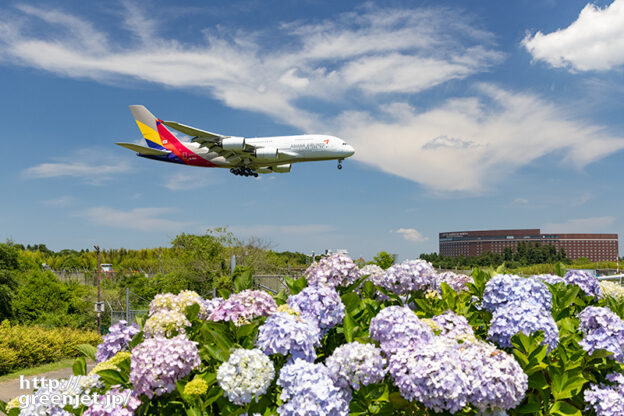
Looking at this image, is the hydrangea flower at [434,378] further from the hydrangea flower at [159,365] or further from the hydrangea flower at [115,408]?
the hydrangea flower at [115,408]

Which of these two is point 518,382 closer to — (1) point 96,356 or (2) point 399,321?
(2) point 399,321

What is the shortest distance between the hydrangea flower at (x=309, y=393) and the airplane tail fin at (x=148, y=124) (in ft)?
122

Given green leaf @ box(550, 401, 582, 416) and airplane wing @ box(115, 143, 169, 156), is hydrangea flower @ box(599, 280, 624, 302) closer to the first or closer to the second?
green leaf @ box(550, 401, 582, 416)

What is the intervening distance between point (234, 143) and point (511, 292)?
2604cm

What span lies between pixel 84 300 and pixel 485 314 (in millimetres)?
A: 33036

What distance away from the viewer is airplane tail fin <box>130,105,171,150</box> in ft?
124

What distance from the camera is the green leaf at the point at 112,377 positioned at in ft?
8.24

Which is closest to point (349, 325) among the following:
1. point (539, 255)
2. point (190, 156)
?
point (190, 156)

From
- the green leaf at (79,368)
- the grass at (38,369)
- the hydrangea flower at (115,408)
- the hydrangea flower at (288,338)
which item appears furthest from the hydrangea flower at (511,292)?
the grass at (38,369)

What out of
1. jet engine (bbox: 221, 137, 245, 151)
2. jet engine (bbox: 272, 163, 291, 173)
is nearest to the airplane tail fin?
jet engine (bbox: 221, 137, 245, 151)

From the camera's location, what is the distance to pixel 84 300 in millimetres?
31453

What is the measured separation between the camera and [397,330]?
2320 mm

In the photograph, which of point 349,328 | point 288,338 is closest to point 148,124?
point 349,328

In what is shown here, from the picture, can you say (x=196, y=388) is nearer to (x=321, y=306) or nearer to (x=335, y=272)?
(x=321, y=306)
